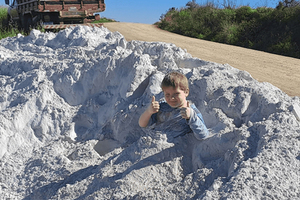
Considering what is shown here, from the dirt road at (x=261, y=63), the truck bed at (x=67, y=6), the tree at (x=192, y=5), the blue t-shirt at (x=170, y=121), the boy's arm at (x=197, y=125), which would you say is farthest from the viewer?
the tree at (x=192, y=5)

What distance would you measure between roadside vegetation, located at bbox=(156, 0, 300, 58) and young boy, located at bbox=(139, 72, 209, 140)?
980 centimetres

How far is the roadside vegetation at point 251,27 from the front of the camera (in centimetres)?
1215

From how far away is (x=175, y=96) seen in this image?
103 inches

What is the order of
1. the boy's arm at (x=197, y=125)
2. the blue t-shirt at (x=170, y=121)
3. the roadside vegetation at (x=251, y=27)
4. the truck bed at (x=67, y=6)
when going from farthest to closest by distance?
the truck bed at (x=67, y=6)
the roadside vegetation at (x=251, y=27)
the blue t-shirt at (x=170, y=121)
the boy's arm at (x=197, y=125)

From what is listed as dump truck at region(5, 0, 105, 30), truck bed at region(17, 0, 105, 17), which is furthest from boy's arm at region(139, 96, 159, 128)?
truck bed at region(17, 0, 105, 17)

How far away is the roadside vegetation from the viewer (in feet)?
39.9

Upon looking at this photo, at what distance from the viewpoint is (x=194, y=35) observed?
46.9ft

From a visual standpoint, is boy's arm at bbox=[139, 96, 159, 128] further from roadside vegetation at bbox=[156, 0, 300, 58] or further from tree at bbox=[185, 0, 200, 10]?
tree at bbox=[185, 0, 200, 10]

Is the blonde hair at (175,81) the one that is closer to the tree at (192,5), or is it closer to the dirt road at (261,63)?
the dirt road at (261,63)

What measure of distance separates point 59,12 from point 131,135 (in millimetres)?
10731

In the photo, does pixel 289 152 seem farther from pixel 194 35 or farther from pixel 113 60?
pixel 194 35

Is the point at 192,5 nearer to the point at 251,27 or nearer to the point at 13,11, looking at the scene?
the point at 251,27

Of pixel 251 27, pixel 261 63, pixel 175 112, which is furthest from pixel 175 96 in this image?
pixel 251 27

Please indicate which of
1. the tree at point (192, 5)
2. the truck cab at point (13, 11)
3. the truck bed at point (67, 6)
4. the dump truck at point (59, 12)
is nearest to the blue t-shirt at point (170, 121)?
the dump truck at point (59, 12)
